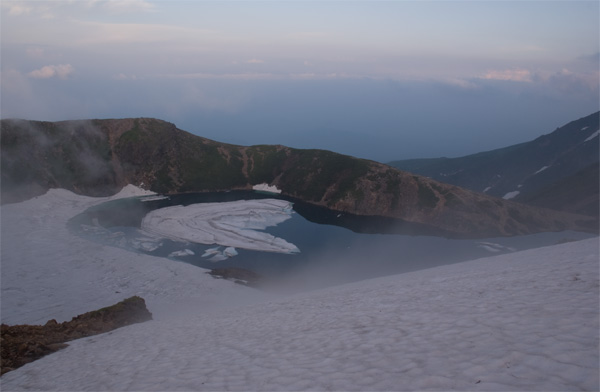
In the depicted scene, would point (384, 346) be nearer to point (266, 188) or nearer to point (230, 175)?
point (266, 188)

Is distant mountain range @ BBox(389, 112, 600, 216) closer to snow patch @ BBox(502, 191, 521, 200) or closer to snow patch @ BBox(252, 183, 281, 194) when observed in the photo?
snow patch @ BBox(502, 191, 521, 200)

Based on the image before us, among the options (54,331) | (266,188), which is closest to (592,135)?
(266,188)

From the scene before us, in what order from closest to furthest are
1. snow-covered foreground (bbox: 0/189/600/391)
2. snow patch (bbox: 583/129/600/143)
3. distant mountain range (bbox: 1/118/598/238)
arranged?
snow-covered foreground (bbox: 0/189/600/391) → distant mountain range (bbox: 1/118/598/238) → snow patch (bbox: 583/129/600/143)

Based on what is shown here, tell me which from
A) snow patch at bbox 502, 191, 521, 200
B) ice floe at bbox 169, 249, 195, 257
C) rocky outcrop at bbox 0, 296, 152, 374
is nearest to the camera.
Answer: rocky outcrop at bbox 0, 296, 152, 374

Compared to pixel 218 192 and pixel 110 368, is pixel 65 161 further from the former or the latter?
pixel 110 368

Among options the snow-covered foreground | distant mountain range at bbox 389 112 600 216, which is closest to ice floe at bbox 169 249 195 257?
the snow-covered foreground

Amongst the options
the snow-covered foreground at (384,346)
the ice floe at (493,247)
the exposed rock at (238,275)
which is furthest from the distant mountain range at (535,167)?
the snow-covered foreground at (384,346)

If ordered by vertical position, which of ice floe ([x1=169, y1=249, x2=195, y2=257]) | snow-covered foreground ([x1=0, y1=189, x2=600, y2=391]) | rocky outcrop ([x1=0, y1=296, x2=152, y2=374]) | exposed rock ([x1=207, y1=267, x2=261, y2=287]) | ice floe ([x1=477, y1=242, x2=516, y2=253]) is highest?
snow-covered foreground ([x1=0, y1=189, x2=600, y2=391])

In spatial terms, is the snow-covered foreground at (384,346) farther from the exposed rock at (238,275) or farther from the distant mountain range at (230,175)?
the distant mountain range at (230,175)
